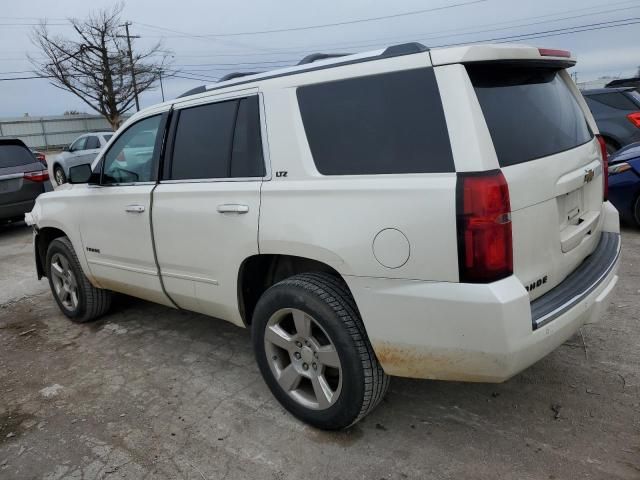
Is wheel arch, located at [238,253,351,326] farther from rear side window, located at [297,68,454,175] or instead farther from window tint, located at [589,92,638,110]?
window tint, located at [589,92,638,110]

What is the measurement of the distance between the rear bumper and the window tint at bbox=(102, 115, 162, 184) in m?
2.03

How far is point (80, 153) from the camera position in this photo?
55.1 ft

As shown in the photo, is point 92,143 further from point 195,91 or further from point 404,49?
point 404,49

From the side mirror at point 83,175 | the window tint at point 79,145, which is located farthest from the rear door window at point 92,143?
the side mirror at point 83,175

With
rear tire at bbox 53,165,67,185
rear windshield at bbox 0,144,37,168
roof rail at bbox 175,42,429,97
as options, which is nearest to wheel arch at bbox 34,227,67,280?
roof rail at bbox 175,42,429,97

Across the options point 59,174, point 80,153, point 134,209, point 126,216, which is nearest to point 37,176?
point 126,216

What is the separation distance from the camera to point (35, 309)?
17.1 feet

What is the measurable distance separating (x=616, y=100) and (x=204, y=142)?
790 cm

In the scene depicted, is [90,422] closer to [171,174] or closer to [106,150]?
[171,174]

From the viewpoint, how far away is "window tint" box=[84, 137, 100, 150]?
659 inches

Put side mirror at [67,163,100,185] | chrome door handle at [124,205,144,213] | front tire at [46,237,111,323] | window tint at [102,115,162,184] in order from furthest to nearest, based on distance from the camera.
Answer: front tire at [46,237,111,323] → side mirror at [67,163,100,185] → window tint at [102,115,162,184] → chrome door handle at [124,205,144,213]

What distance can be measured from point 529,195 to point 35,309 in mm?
4891

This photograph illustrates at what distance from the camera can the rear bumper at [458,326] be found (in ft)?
6.94

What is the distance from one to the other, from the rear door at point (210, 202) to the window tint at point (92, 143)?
581 inches
